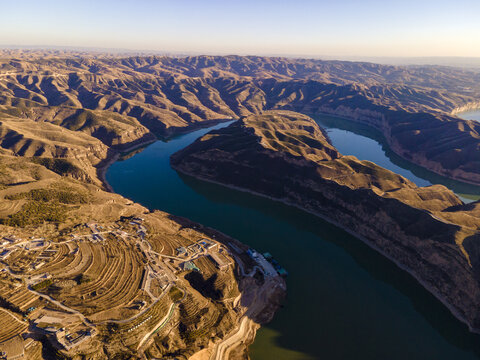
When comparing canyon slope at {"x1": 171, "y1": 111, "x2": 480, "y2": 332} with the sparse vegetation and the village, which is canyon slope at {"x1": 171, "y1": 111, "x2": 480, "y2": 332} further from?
the sparse vegetation

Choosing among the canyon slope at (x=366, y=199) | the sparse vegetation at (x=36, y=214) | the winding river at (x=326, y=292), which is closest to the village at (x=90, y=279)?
the sparse vegetation at (x=36, y=214)

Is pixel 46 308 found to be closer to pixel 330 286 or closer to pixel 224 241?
pixel 224 241

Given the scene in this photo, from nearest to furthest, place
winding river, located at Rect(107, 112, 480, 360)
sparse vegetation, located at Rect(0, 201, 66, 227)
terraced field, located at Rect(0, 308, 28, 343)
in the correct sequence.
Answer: terraced field, located at Rect(0, 308, 28, 343), winding river, located at Rect(107, 112, 480, 360), sparse vegetation, located at Rect(0, 201, 66, 227)

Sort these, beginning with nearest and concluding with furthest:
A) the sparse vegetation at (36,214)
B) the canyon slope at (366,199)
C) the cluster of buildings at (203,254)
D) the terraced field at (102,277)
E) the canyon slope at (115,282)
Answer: the canyon slope at (115,282), the terraced field at (102,277), the cluster of buildings at (203,254), the canyon slope at (366,199), the sparse vegetation at (36,214)

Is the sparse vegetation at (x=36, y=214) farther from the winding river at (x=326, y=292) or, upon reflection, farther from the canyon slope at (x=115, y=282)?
the winding river at (x=326, y=292)

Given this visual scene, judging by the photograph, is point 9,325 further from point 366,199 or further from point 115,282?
point 366,199

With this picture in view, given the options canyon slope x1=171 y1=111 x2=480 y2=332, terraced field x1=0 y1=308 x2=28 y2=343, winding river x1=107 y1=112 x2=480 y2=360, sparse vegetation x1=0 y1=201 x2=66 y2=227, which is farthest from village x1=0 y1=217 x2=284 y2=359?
canyon slope x1=171 y1=111 x2=480 y2=332
